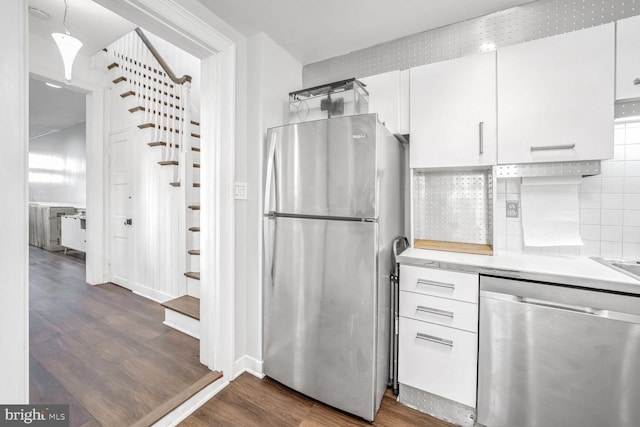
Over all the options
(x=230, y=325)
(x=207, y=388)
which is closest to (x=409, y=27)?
(x=230, y=325)

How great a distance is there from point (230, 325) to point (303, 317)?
58 cm

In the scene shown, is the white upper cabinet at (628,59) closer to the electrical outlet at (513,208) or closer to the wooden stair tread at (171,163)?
the electrical outlet at (513,208)

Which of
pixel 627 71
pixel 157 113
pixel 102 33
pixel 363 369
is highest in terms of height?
pixel 102 33

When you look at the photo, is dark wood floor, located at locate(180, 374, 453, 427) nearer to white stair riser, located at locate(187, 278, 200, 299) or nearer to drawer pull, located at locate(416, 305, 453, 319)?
drawer pull, located at locate(416, 305, 453, 319)

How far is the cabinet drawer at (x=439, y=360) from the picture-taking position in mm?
1455

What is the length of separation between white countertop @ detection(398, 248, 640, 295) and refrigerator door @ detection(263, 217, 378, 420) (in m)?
0.38

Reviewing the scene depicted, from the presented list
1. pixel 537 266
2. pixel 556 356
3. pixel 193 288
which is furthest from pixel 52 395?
pixel 537 266

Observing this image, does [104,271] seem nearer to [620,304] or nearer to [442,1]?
[442,1]

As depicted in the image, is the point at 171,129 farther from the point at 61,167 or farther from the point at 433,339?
the point at 61,167

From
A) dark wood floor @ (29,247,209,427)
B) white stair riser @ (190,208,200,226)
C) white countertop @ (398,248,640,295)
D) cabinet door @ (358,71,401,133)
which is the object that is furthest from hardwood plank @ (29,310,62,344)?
cabinet door @ (358,71,401,133)

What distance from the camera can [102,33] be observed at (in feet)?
9.68

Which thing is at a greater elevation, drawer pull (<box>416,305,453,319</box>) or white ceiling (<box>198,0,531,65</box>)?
white ceiling (<box>198,0,531,65</box>)

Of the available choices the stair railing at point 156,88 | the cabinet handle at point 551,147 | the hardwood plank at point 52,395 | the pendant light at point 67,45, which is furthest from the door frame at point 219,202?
the cabinet handle at point 551,147

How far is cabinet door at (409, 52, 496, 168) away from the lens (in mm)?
1643
